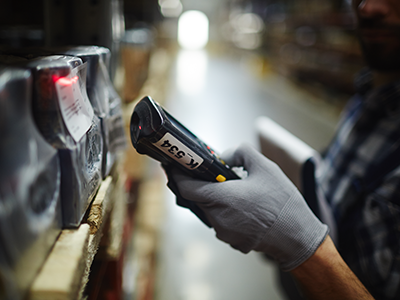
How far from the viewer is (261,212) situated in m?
0.57

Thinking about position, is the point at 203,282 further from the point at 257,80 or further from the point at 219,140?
the point at 257,80

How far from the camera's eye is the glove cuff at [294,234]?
1.90ft

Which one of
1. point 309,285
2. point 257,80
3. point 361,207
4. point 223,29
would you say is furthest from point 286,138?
point 223,29

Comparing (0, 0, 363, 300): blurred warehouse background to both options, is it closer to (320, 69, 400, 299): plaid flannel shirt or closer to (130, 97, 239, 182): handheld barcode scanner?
(130, 97, 239, 182): handheld barcode scanner

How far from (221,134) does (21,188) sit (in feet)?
10.8

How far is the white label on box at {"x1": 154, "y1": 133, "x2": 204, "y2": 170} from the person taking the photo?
1.60 feet

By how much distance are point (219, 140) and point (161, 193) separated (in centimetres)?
131

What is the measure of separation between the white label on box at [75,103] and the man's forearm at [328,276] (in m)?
0.55

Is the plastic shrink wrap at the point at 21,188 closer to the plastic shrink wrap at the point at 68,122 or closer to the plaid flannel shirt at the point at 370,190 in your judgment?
the plastic shrink wrap at the point at 68,122

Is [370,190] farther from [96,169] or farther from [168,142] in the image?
[96,169]

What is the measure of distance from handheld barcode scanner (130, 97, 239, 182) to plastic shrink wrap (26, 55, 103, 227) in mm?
86

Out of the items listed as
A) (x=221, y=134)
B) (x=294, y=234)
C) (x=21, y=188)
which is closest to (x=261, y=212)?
(x=294, y=234)

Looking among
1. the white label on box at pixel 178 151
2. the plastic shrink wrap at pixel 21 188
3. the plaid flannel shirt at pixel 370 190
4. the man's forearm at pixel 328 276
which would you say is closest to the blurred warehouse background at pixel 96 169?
the plastic shrink wrap at pixel 21 188

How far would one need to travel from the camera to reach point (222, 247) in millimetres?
1790
